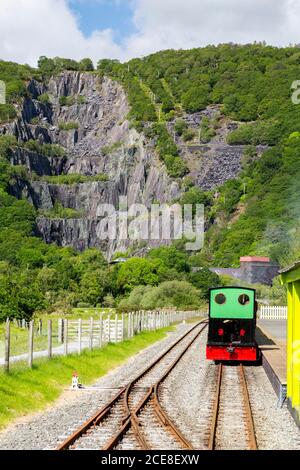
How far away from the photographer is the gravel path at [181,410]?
14539 mm

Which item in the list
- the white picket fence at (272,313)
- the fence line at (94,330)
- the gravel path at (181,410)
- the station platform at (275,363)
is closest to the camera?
the gravel path at (181,410)

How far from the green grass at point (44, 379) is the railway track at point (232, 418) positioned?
393cm

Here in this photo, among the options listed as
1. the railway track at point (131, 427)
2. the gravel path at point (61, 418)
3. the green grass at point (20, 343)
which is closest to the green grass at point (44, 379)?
the gravel path at point (61, 418)

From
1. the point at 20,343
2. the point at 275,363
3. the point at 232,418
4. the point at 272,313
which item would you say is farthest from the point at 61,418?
the point at 272,313

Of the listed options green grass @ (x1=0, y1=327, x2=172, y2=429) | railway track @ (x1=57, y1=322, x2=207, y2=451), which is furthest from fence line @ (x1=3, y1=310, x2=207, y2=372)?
railway track @ (x1=57, y1=322, x2=207, y2=451)

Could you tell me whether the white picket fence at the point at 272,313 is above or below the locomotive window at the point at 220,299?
below

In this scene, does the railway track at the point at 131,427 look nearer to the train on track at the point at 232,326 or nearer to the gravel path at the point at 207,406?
the gravel path at the point at 207,406

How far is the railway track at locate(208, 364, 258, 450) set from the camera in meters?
14.2

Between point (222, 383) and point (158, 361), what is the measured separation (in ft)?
22.1

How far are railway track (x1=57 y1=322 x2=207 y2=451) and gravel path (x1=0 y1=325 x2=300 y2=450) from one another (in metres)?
0.26

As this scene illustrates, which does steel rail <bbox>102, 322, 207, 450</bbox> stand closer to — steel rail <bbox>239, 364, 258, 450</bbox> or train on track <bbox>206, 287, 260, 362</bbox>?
steel rail <bbox>239, 364, 258, 450</bbox>

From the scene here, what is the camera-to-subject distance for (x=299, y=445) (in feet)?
46.9

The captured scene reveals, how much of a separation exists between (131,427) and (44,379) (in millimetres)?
6084

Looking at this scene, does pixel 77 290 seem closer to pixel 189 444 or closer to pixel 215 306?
pixel 215 306
